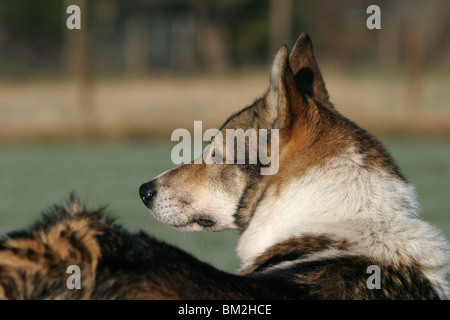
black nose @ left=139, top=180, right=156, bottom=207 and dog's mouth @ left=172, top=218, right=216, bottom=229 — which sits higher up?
black nose @ left=139, top=180, right=156, bottom=207

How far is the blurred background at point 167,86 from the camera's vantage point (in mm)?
11961

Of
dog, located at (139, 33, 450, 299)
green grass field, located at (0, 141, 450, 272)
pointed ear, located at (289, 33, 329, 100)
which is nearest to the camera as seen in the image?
dog, located at (139, 33, 450, 299)

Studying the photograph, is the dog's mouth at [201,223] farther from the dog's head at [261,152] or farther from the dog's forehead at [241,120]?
the dog's forehead at [241,120]

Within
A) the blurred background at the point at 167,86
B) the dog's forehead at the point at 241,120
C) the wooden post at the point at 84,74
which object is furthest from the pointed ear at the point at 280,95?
the wooden post at the point at 84,74

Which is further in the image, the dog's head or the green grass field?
the green grass field

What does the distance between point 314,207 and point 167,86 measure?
20525mm

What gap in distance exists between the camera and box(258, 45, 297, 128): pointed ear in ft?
11.8

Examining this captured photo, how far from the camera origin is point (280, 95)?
3.69 m

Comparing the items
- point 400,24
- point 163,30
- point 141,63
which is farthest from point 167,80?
point 400,24

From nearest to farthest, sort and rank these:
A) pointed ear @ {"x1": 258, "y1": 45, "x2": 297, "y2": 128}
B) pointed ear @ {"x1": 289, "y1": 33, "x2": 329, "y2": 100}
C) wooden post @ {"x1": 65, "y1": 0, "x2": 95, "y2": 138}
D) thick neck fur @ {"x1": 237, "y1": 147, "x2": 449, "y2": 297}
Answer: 1. thick neck fur @ {"x1": 237, "y1": 147, "x2": 449, "y2": 297}
2. pointed ear @ {"x1": 258, "y1": 45, "x2": 297, "y2": 128}
3. pointed ear @ {"x1": 289, "y1": 33, "x2": 329, "y2": 100}
4. wooden post @ {"x1": 65, "y1": 0, "x2": 95, "y2": 138}

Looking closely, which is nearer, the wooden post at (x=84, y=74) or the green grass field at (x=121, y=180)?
the green grass field at (x=121, y=180)

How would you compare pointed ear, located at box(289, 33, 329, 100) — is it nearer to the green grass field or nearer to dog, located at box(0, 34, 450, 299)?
dog, located at box(0, 34, 450, 299)

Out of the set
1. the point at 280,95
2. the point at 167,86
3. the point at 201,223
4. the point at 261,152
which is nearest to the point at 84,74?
the point at 167,86

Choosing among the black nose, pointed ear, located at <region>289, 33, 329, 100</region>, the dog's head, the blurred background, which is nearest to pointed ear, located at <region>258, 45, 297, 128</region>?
the dog's head
